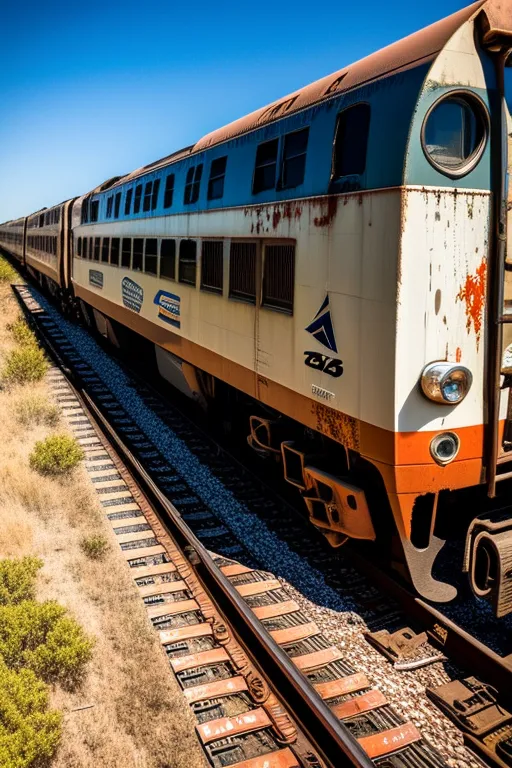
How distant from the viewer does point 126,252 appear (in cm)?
1265

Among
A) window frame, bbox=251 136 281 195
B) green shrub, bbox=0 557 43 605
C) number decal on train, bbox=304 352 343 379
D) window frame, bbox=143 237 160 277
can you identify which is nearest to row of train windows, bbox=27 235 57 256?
window frame, bbox=143 237 160 277

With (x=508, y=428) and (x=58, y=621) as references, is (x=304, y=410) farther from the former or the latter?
(x=58, y=621)

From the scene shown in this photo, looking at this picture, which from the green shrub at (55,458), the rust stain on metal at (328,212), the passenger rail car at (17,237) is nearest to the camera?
the rust stain on metal at (328,212)

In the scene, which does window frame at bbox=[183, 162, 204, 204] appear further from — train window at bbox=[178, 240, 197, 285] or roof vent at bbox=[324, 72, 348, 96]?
roof vent at bbox=[324, 72, 348, 96]

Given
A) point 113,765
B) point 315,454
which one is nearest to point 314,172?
point 315,454

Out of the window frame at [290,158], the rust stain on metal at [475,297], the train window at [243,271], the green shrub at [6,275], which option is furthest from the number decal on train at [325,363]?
the green shrub at [6,275]

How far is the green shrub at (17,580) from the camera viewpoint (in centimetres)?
602

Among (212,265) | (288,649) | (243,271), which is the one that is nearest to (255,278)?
(243,271)

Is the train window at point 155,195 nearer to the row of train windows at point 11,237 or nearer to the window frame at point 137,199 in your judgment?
the window frame at point 137,199

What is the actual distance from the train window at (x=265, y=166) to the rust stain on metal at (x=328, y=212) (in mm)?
1091

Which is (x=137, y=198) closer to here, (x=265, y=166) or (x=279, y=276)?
(x=265, y=166)

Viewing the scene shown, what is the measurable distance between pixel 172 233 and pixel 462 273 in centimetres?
568

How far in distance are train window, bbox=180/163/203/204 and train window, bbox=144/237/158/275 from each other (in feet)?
5.27

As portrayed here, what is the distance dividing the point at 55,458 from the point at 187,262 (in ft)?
11.0
